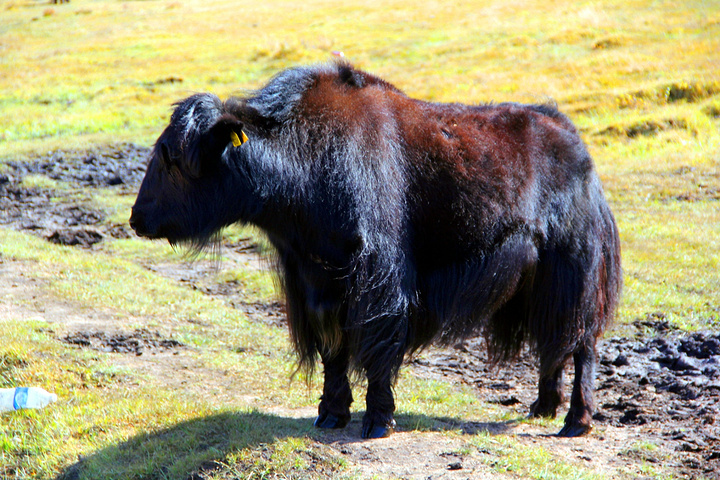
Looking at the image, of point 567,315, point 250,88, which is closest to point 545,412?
point 567,315

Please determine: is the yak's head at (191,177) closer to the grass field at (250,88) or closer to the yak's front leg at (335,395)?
the grass field at (250,88)

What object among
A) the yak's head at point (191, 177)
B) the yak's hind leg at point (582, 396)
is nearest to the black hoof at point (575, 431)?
the yak's hind leg at point (582, 396)

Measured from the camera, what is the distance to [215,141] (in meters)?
4.09

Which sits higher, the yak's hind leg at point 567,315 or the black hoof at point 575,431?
the yak's hind leg at point 567,315

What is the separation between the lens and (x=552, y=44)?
27.3m

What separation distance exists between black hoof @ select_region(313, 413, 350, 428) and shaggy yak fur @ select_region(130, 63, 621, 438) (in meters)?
0.01

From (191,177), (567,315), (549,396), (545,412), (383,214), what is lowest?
(545,412)

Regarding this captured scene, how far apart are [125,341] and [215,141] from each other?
9.69 feet

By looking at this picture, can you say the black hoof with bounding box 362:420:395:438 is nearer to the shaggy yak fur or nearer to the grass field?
the shaggy yak fur

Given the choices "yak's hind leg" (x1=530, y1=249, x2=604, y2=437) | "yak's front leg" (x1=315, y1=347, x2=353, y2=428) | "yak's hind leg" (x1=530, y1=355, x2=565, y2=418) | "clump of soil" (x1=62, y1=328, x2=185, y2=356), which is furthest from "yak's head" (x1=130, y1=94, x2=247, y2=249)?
"yak's hind leg" (x1=530, y1=355, x2=565, y2=418)

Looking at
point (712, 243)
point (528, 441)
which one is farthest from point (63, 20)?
point (528, 441)

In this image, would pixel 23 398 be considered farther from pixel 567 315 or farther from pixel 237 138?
pixel 567 315

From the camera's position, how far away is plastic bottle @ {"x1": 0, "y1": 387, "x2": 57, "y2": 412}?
5.07 meters

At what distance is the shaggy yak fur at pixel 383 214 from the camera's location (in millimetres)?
4152
